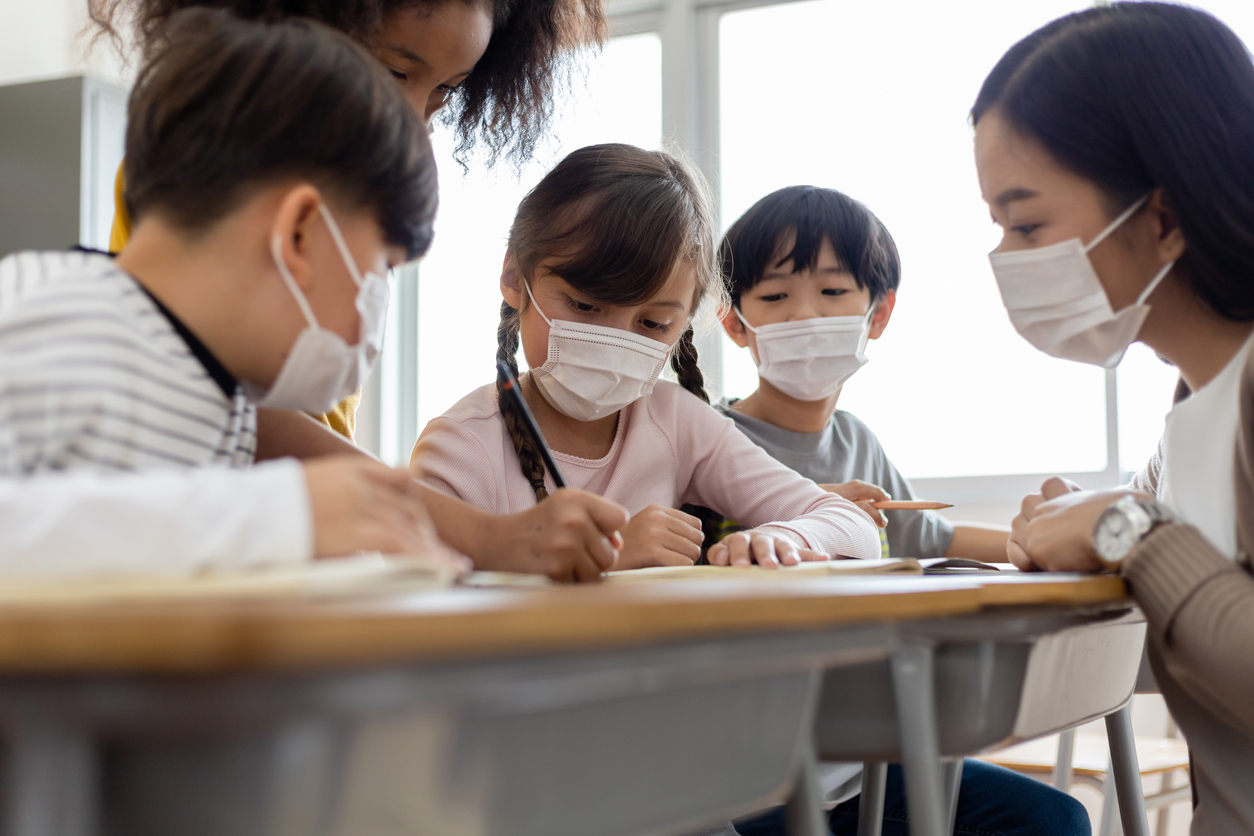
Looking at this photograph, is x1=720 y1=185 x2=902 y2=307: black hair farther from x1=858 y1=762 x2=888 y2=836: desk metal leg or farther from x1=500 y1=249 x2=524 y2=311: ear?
x1=858 y1=762 x2=888 y2=836: desk metal leg

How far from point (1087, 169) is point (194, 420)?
81 centimetres

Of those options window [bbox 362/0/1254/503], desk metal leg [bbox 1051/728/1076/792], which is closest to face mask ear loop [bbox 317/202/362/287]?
desk metal leg [bbox 1051/728/1076/792]

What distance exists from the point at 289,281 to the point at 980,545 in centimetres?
130

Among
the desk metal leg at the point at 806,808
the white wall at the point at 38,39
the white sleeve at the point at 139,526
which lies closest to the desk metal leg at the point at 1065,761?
the desk metal leg at the point at 806,808

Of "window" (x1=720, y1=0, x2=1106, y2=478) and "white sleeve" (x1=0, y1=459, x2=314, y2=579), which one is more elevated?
"window" (x1=720, y1=0, x2=1106, y2=478)

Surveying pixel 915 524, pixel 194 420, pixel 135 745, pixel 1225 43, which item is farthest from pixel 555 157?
pixel 135 745

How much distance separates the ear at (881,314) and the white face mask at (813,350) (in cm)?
9

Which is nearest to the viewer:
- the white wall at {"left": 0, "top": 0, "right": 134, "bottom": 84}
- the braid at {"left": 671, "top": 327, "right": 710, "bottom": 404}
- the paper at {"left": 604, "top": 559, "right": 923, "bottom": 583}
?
the paper at {"left": 604, "top": 559, "right": 923, "bottom": 583}

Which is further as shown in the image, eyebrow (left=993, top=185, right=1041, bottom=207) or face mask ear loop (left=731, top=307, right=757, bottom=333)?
face mask ear loop (left=731, top=307, right=757, bottom=333)

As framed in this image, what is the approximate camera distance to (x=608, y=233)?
4.51ft

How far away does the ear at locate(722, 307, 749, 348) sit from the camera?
1791 millimetres

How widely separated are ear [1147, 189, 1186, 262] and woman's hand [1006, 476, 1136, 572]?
0.23m

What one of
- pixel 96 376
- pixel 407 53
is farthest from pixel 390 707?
pixel 407 53

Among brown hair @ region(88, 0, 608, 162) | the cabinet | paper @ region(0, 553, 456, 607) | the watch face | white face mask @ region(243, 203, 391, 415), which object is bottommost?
the watch face
